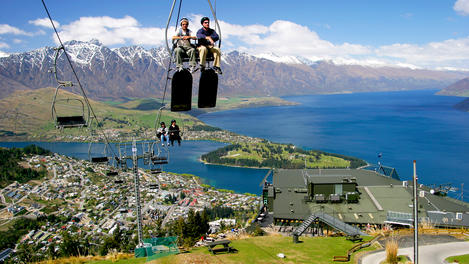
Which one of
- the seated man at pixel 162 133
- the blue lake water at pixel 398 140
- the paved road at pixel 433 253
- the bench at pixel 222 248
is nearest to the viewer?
the paved road at pixel 433 253

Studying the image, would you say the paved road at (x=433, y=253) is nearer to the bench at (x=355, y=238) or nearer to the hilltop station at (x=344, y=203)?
the bench at (x=355, y=238)

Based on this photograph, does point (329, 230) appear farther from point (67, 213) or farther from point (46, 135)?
point (46, 135)

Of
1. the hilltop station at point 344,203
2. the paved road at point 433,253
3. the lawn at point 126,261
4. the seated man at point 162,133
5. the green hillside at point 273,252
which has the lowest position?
the hilltop station at point 344,203

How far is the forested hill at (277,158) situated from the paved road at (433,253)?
83.4 m

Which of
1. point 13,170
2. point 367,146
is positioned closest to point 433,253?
point 13,170

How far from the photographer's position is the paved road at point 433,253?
11508mm

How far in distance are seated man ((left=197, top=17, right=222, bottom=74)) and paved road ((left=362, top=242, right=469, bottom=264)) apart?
8.86 meters

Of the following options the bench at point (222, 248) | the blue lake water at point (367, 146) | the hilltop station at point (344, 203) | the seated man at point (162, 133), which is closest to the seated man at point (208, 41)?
the seated man at point (162, 133)

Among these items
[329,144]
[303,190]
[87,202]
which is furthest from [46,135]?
[303,190]

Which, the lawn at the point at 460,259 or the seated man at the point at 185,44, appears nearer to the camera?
the seated man at the point at 185,44

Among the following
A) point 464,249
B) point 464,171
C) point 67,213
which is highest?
point 464,249

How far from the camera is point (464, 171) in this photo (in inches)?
3211

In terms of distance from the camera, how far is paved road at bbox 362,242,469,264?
1151 centimetres

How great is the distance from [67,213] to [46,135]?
391ft
